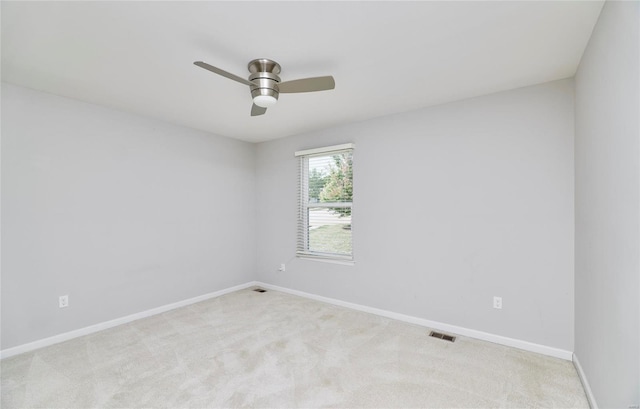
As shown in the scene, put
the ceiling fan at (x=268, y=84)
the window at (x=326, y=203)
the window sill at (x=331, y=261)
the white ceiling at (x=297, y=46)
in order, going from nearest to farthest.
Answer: the white ceiling at (x=297, y=46), the ceiling fan at (x=268, y=84), the window sill at (x=331, y=261), the window at (x=326, y=203)

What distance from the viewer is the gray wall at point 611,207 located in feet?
4.02

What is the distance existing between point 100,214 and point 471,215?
3704 mm

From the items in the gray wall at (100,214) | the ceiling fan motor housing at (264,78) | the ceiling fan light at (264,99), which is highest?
the ceiling fan motor housing at (264,78)

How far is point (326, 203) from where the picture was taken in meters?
3.98

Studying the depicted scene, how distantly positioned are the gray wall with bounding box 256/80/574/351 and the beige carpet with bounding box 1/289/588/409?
369 mm

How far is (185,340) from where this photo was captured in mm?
2719

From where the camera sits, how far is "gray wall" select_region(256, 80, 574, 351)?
2.44 metres

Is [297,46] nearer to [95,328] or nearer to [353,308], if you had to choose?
[353,308]

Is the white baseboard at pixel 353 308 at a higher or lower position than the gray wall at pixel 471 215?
lower

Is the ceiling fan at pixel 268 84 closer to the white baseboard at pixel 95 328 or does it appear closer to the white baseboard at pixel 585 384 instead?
the white baseboard at pixel 585 384

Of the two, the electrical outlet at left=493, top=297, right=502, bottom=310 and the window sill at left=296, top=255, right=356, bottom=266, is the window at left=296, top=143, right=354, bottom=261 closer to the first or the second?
the window sill at left=296, top=255, right=356, bottom=266

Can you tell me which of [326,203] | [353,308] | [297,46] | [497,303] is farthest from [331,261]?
[297,46]

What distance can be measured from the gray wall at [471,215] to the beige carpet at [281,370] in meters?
0.37

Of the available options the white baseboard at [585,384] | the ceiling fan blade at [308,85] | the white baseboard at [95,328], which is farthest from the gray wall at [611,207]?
the white baseboard at [95,328]
